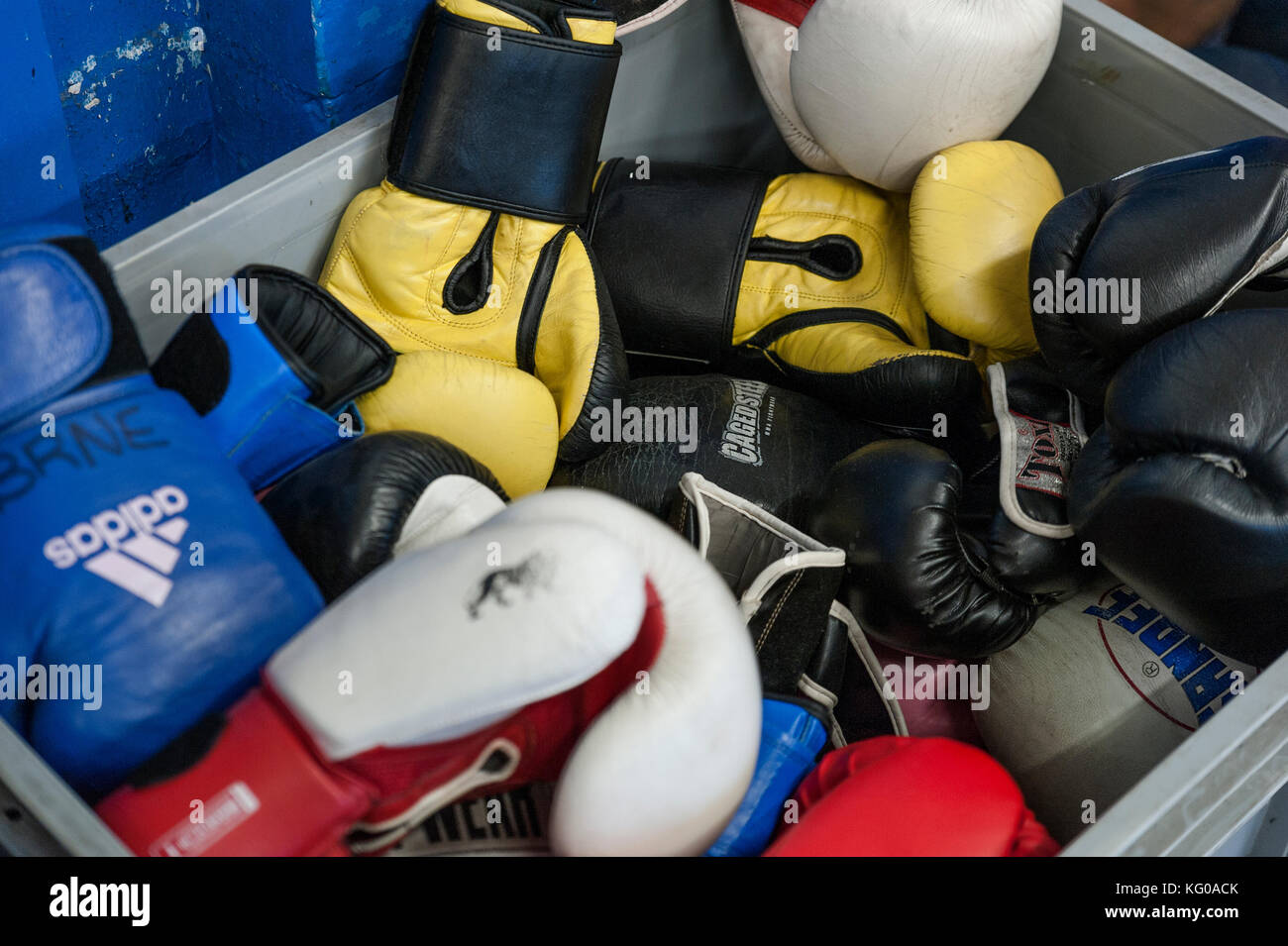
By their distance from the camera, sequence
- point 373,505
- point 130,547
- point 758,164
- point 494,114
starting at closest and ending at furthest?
point 130,547 < point 373,505 < point 494,114 < point 758,164

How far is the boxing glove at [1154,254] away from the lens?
1.02 m

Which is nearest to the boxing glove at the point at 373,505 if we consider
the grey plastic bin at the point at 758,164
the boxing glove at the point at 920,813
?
the grey plastic bin at the point at 758,164

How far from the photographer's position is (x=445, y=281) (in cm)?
122

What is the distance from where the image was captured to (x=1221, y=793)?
0.81m

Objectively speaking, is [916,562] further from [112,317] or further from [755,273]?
[112,317]

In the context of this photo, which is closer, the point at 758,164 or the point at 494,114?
the point at 494,114

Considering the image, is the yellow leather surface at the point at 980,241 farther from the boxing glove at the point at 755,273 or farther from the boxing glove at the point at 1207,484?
the boxing glove at the point at 1207,484

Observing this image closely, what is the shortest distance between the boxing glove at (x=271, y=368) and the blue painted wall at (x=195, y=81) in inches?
16.7

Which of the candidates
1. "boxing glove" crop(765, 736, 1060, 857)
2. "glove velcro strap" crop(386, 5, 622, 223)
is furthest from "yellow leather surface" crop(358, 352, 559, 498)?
"boxing glove" crop(765, 736, 1060, 857)

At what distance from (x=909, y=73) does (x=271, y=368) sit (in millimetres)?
802

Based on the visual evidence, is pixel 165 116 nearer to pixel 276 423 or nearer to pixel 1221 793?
pixel 276 423

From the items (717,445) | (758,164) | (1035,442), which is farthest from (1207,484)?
(758,164)

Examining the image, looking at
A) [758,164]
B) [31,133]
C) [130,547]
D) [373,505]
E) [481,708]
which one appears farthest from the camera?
[758,164]

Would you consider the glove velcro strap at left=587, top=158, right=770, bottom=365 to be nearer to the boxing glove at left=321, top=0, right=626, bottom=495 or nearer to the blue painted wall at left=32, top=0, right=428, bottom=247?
the boxing glove at left=321, top=0, right=626, bottom=495
